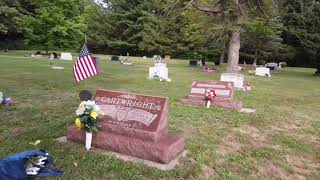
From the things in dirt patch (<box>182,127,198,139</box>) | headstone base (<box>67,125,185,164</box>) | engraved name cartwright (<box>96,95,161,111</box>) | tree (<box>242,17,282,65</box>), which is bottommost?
dirt patch (<box>182,127,198,139</box>)

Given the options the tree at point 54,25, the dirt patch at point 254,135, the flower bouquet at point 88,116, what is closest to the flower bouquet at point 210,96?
the dirt patch at point 254,135

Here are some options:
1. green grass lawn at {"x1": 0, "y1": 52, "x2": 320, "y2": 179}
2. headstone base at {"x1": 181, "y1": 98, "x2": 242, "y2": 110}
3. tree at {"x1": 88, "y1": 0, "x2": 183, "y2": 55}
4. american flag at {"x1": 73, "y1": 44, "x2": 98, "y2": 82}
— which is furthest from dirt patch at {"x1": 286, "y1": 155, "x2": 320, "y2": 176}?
tree at {"x1": 88, "y1": 0, "x2": 183, "y2": 55}

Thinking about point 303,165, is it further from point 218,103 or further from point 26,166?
point 218,103

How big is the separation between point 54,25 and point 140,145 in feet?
120

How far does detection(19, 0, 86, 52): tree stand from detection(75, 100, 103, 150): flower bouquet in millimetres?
34449

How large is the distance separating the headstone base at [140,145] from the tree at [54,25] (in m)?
34.4

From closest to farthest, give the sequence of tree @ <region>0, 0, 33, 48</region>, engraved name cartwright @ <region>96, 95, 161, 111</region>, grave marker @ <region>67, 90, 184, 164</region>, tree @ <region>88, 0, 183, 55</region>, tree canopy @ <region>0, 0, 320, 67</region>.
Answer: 1. grave marker @ <region>67, 90, 184, 164</region>
2. engraved name cartwright @ <region>96, 95, 161, 111</region>
3. tree canopy @ <region>0, 0, 320, 67</region>
4. tree @ <region>0, 0, 33, 48</region>
5. tree @ <region>88, 0, 183, 55</region>

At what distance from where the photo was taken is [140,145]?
6367mm

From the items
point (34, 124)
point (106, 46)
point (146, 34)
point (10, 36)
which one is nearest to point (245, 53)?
point (146, 34)

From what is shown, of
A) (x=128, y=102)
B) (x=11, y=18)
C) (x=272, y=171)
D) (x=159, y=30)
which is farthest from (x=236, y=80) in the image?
(x=159, y=30)

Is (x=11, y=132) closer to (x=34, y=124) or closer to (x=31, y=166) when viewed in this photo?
(x=34, y=124)

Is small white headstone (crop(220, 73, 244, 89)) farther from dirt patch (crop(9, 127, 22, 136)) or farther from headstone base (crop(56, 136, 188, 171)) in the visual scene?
dirt patch (crop(9, 127, 22, 136))

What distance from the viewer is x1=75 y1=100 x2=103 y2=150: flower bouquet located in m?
6.52

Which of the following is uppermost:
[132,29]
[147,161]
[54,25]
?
[132,29]
